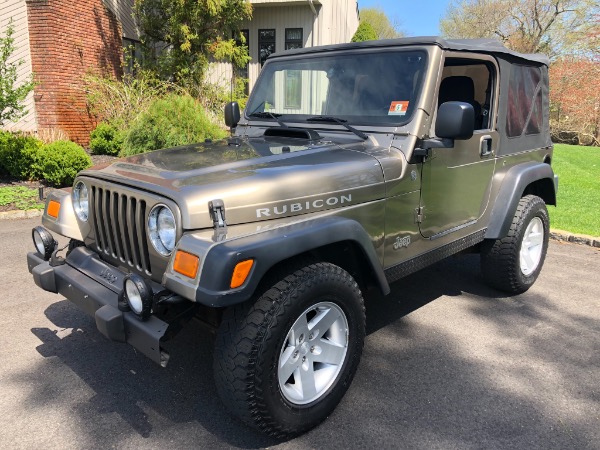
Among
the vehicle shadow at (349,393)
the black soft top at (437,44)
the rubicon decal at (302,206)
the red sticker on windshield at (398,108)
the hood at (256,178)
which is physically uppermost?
the black soft top at (437,44)

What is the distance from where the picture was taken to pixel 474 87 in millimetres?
4027

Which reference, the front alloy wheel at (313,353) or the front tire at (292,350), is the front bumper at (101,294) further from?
the front alloy wheel at (313,353)

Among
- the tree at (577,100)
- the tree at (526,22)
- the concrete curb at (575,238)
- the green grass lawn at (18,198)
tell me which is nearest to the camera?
the concrete curb at (575,238)

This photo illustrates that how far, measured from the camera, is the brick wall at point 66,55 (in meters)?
10.9

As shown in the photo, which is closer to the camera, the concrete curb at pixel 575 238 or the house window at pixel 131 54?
the concrete curb at pixel 575 238

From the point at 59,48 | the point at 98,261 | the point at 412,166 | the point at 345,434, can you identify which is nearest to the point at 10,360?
the point at 98,261

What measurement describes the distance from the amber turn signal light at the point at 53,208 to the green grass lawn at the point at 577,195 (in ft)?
19.5

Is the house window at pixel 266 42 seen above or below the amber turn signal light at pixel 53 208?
above

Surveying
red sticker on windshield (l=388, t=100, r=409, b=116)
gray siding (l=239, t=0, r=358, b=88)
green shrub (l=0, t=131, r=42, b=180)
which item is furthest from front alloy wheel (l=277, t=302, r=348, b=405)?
gray siding (l=239, t=0, r=358, b=88)

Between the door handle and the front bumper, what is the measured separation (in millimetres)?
2645

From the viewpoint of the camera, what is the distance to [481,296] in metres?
4.37

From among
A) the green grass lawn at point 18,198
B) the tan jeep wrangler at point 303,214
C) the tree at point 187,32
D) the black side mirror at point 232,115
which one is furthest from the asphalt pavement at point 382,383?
the tree at point 187,32

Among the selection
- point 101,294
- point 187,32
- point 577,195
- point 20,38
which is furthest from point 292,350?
point 187,32

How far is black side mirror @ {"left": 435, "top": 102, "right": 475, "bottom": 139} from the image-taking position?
9.27 ft
